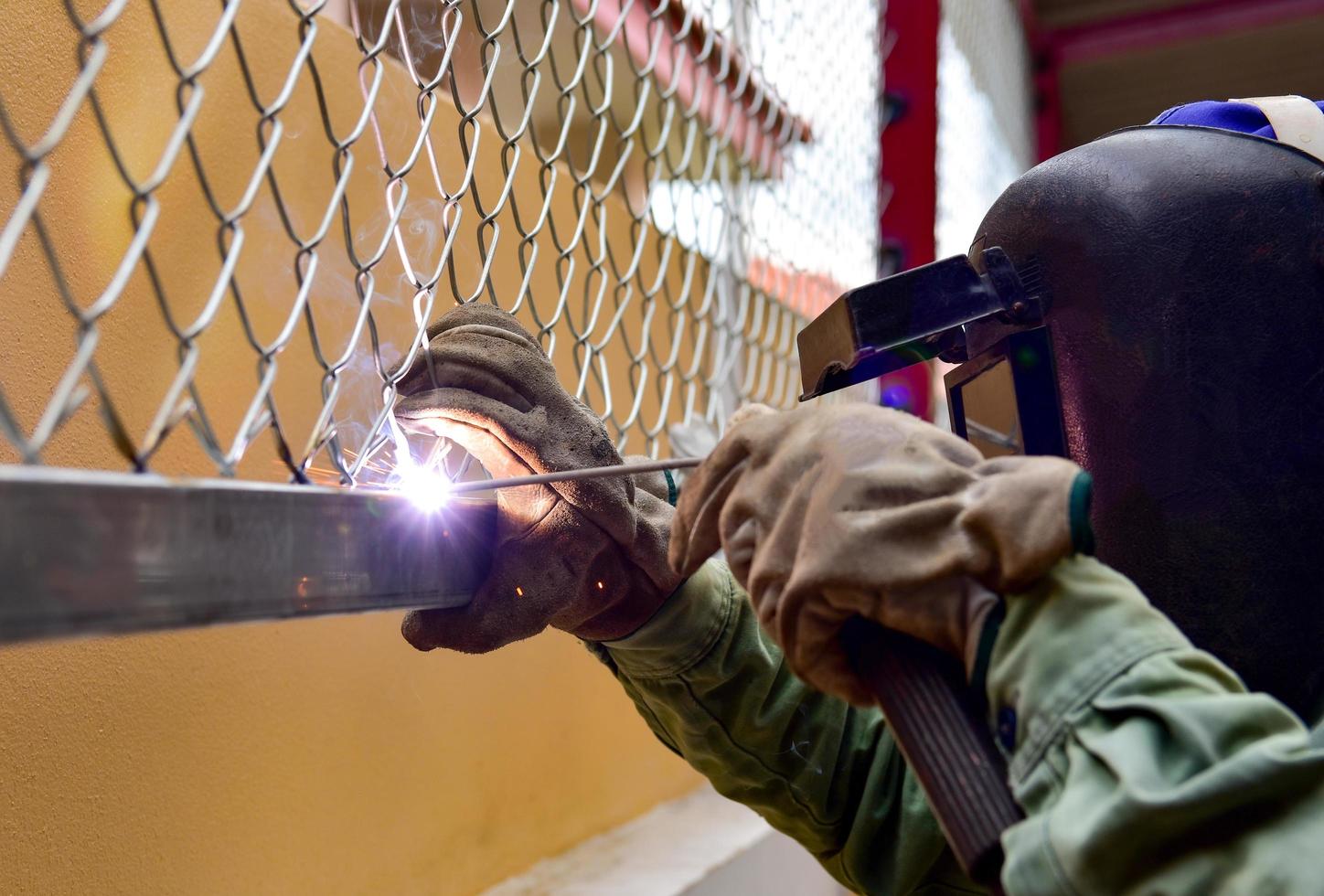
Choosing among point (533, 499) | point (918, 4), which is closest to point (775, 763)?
point (533, 499)

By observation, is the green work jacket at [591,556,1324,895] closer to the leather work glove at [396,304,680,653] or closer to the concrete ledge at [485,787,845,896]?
the leather work glove at [396,304,680,653]

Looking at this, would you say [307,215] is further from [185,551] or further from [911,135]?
[911,135]

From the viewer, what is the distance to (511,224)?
1447 mm

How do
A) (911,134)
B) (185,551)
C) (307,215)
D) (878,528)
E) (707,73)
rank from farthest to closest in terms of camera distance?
(911,134) → (707,73) → (307,215) → (878,528) → (185,551)

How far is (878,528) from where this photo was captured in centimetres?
65

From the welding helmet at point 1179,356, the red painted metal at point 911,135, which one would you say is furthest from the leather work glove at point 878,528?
the red painted metal at point 911,135

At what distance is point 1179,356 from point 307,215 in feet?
2.69

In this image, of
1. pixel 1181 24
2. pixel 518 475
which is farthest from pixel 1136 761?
pixel 1181 24

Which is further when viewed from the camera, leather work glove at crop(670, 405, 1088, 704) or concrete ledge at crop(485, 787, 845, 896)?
concrete ledge at crop(485, 787, 845, 896)

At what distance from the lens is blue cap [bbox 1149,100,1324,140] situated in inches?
43.0

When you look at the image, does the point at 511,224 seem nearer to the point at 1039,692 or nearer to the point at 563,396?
the point at 563,396

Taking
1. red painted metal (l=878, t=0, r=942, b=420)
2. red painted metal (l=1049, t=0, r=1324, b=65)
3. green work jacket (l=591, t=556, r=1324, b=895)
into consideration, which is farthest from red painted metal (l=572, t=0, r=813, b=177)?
red painted metal (l=1049, t=0, r=1324, b=65)

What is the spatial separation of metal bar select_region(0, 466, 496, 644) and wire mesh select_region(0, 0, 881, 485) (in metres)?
0.05

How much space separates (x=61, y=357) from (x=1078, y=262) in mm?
843
